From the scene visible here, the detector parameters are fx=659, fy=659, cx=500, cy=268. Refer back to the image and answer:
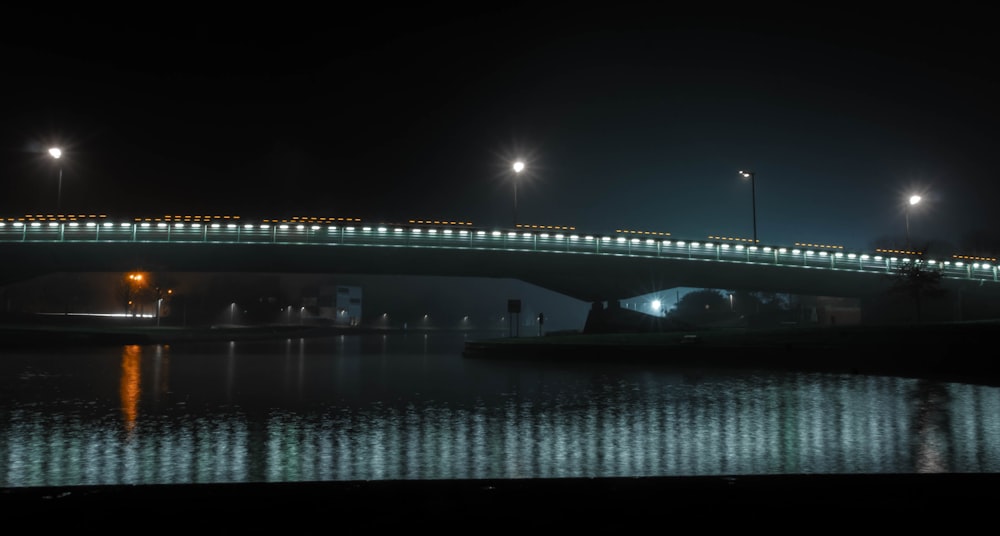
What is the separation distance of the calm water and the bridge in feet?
119

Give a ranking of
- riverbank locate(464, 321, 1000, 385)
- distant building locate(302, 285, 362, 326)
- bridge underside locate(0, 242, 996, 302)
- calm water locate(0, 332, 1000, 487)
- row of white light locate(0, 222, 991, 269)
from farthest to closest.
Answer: distant building locate(302, 285, 362, 326) → bridge underside locate(0, 242, 996, 302) → row of white light locate(0, 222, 991, 269) → riverbank locate(464, 321, 1000, 385) → calm water locate(0, 332, 1000, 487)

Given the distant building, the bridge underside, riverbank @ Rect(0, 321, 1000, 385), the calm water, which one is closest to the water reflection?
the calm water

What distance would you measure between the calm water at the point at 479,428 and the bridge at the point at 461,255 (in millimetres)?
36242

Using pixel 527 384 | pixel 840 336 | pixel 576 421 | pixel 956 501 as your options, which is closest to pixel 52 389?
pixel 527 384

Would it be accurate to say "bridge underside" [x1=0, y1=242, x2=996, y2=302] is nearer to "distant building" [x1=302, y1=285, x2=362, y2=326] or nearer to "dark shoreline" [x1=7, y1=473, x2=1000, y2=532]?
"dark shoreline" [x1=7, y1=473, x2=1000, y2=532]

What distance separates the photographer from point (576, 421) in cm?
1212

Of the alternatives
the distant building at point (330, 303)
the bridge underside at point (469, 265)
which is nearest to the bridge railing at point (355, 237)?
the bridge underside at point (469, 265)

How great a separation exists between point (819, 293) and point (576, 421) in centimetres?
6320

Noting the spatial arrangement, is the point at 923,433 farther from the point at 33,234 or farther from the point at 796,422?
the point at 33,234

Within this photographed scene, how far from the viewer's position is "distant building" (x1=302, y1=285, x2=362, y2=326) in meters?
149

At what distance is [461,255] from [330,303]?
3954 inches

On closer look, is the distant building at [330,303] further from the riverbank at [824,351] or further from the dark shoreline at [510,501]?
the dark shoreline at [510,501]

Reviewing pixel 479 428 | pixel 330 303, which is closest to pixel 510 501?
pixel 479 428

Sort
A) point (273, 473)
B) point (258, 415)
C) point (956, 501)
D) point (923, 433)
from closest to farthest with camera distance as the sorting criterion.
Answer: point (956, 501), point (273, 473), point (923, 433), point (258, 415)
